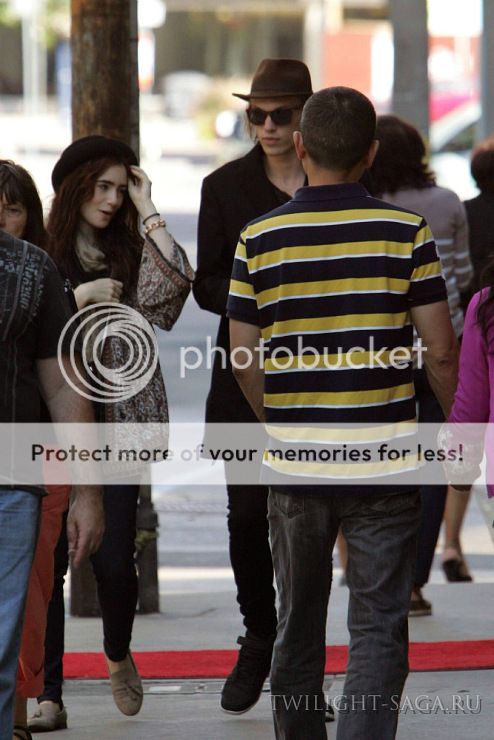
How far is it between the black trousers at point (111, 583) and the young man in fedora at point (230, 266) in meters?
0.36

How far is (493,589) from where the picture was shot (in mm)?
6910

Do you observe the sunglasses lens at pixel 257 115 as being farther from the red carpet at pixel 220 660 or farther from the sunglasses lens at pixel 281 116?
the red carpet at pixel 220 660

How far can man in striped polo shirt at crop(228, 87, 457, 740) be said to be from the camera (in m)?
3.72

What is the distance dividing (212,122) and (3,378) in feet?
133

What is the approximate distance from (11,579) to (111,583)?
1.25 meters

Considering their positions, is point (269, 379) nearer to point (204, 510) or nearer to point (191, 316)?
point (204, 510)

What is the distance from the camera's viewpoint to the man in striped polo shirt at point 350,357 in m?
3.72

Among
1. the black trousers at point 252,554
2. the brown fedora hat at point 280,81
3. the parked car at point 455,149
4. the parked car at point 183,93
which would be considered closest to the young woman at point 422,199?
the brown fedora hat at point 280,81

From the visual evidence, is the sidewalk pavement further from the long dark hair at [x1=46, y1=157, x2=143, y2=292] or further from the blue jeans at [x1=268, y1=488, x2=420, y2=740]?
the long dark hair at [x1=46, y1=157, x2=143, y2=292]

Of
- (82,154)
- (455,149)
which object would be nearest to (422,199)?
(82,154)

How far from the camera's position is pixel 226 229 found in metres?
4.95

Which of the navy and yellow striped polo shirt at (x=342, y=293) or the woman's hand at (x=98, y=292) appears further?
the woman's hand at (x=98, y=292)

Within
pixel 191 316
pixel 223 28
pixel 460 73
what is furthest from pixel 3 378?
pixel 223 28

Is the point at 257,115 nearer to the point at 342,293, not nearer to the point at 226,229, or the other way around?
the point at 226,229
